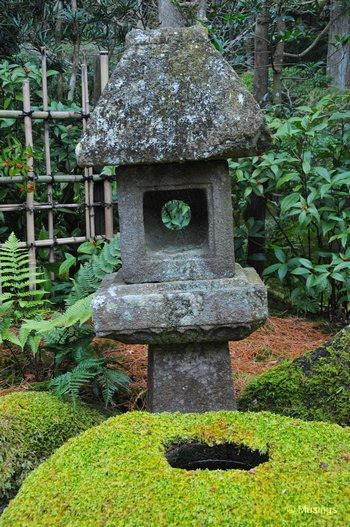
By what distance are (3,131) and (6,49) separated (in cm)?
147

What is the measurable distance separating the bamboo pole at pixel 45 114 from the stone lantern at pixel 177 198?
2.42 m

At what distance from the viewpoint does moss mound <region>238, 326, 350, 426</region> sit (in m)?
2.92

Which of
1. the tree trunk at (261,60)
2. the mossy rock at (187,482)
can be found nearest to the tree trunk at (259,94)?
the tree trunk at (261,60)

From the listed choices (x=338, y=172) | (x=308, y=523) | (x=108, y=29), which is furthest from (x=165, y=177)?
(x=108, y=29)

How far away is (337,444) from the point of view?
78.7 inches

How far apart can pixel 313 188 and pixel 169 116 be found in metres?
2.36

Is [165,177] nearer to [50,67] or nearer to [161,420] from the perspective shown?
[161,420]

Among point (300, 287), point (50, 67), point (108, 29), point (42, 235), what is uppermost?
point (108, 29)

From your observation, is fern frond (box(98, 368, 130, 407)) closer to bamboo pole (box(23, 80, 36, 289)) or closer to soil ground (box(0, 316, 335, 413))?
soil ground (box(0, 316, 335, 413))

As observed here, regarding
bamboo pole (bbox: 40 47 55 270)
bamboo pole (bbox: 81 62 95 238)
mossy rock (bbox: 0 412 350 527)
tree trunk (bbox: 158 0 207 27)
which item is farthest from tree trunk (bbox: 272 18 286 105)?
mossy rock (bbox: 0 412 350 527)

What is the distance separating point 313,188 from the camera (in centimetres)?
468

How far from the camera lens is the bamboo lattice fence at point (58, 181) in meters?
5.13

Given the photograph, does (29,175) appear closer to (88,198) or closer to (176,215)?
(88,198)

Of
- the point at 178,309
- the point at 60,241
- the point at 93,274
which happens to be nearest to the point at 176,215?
the point at 60,241
